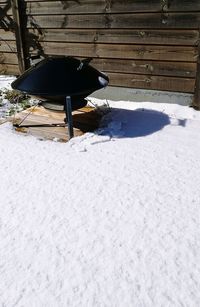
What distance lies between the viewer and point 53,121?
506cm

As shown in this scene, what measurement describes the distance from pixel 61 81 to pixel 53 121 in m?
0.93

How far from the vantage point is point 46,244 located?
265 centimetres

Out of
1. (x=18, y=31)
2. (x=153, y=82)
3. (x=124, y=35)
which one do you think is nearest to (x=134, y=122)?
(x=153, y=82)

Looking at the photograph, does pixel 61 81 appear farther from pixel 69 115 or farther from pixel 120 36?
pixel 120 36

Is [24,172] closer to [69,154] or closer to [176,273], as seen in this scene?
[69,154]

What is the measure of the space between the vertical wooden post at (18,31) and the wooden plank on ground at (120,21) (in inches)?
8.1

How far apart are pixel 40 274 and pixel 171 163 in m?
2.04

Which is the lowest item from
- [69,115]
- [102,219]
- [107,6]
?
[102,219]

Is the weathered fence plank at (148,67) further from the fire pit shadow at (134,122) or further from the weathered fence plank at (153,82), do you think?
the fire pit shadow at (134,122)

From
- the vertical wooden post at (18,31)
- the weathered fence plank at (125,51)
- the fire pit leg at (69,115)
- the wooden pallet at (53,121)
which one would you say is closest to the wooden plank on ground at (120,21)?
the vertical wooden post at (18,31)

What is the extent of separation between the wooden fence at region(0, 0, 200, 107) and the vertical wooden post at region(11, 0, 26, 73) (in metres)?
0.02

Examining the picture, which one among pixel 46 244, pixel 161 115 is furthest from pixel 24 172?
A: pixel 161 115

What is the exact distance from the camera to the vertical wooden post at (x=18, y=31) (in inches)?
254

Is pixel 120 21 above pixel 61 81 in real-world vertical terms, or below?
above
